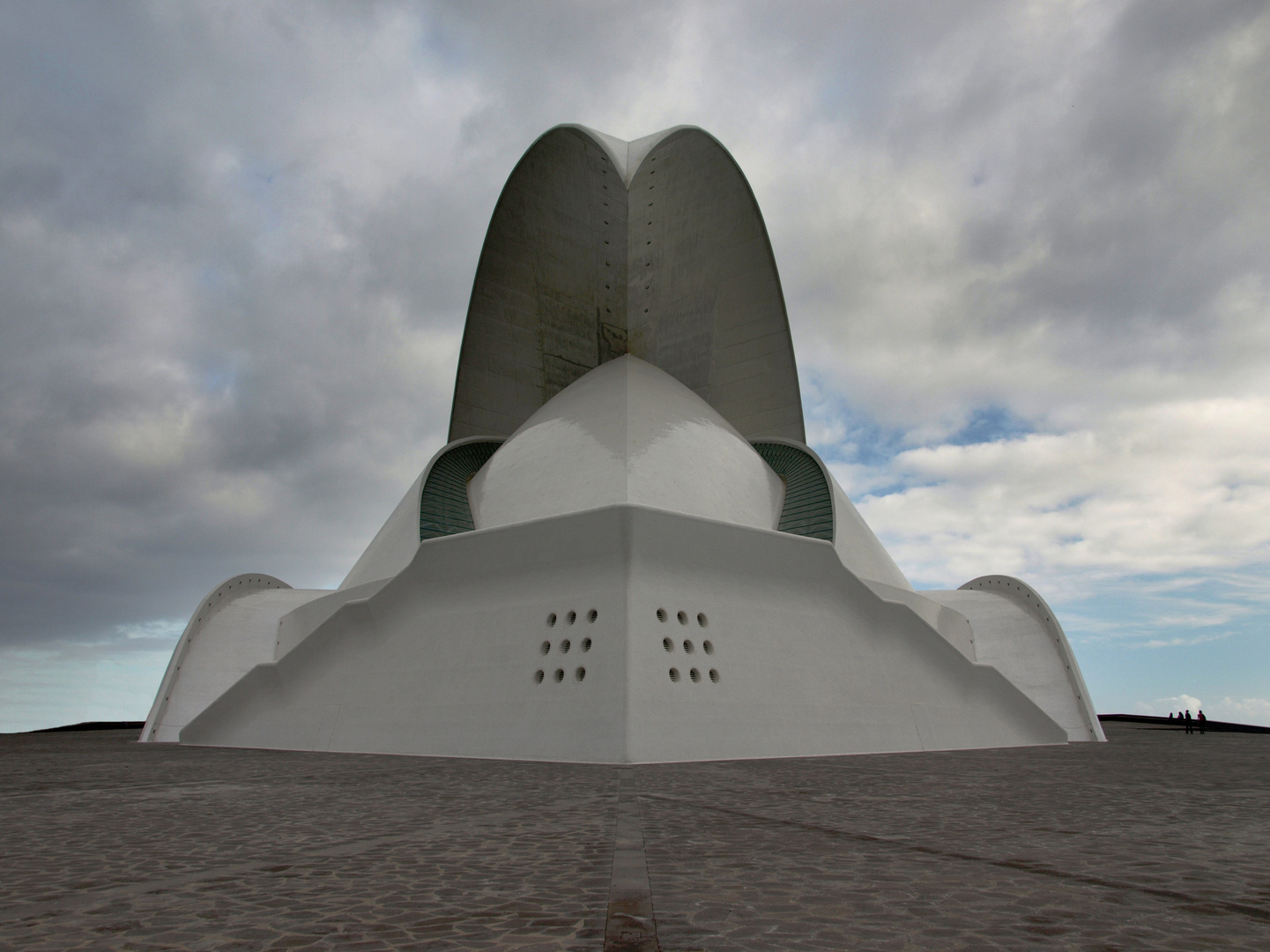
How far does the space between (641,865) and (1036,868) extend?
1612 millimetres

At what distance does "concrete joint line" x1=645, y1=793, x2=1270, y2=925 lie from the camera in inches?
103

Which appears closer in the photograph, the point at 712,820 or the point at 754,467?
the point at 712,820

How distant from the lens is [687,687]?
32.5 feet

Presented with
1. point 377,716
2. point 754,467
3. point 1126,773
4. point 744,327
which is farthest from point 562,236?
point 1126,773

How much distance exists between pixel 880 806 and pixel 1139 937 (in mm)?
2842

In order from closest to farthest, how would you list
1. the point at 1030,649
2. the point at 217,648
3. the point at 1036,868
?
the point at 1036,868 → the point at 217,648 → the point at 1030,649

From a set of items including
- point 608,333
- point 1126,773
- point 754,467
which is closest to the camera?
point 1126,773

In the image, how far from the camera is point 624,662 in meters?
9.56

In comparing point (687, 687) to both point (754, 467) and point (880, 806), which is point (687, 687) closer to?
point (880, 806)

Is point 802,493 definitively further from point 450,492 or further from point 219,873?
point 219,873

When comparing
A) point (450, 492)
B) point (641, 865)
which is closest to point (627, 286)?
point (450, 492)

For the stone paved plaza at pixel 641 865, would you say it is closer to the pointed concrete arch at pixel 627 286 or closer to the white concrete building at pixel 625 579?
the white concrete building at pixel 625 579

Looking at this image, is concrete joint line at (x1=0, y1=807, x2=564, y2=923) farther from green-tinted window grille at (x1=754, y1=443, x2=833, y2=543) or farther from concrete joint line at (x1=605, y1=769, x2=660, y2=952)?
green-tinted window grille at (x1=754, y1=443, x2=833, y2=543)

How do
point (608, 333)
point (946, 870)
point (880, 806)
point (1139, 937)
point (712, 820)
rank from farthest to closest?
point (608, 333) < point (880, 806) < point (712, 820) < point (946, 870) < point (1139, 937)
